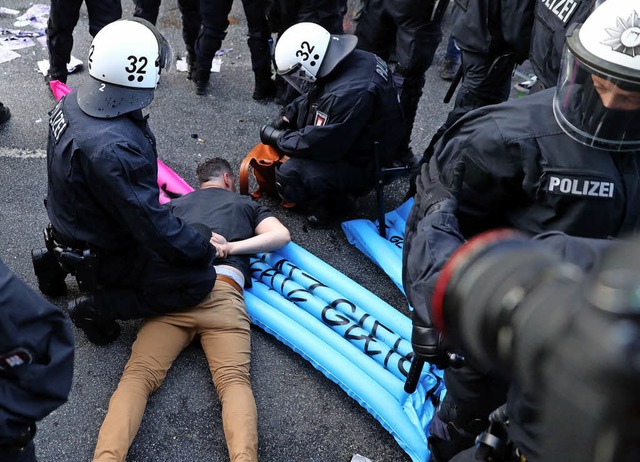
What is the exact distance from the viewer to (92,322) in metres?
3.11

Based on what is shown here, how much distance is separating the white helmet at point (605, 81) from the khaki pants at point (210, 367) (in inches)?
→ 68.8

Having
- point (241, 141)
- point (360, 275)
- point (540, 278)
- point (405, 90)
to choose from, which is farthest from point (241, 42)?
point (540, 278)

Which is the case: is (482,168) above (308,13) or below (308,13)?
above

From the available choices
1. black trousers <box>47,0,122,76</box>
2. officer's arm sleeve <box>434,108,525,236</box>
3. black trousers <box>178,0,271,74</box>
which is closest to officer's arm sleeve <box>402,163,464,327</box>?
officer's arm sleeve <box>434,108,525,236</box>

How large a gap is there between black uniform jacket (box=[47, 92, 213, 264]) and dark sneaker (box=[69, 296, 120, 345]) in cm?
30

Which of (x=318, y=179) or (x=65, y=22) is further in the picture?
(x=65, y=22)

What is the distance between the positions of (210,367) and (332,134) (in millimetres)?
1627

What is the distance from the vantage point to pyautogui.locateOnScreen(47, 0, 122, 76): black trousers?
4816 millimetres

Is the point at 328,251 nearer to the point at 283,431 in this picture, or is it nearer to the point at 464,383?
the point at 283,431

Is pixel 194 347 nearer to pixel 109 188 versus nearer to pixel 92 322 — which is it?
pixel 92 322

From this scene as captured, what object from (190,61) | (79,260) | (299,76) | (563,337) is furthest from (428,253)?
(190,61)

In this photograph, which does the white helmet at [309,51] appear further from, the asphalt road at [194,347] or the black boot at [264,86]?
the black boot at [264,86]

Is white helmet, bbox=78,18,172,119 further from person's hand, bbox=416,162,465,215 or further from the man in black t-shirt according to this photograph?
person's hand, bbox=416,162,465,215

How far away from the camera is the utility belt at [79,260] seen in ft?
9.57
